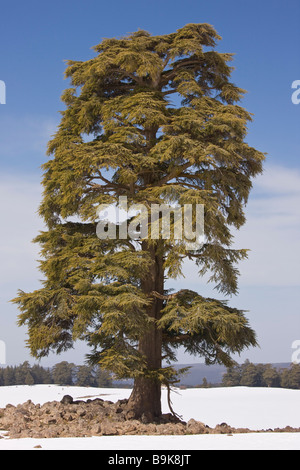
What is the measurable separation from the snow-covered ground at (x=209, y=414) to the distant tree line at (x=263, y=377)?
192 centimetres

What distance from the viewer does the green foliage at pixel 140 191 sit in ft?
39.1

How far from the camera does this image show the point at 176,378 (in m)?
12.8

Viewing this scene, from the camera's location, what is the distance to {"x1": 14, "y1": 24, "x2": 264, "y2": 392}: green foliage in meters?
11.9

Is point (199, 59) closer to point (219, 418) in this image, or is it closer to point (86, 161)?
point (86, 161)

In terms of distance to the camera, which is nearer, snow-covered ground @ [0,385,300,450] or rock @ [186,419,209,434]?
snow-covered ground @ [0,385,300,450]

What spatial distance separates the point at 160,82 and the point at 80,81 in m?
2.26

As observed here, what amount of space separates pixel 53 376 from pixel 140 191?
43.4 ft

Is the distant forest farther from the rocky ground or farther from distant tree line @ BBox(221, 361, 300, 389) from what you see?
the rocky ground

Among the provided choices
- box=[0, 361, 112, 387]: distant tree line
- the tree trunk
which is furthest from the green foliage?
box=[0, 361, 112, 387]: distant tree line

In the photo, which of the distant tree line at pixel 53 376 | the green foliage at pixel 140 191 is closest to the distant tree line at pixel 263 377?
the distant tree line at pixel 53 376

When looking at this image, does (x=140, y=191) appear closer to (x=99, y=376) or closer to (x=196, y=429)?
(x=196, y=429)

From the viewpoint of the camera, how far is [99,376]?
22219 mm

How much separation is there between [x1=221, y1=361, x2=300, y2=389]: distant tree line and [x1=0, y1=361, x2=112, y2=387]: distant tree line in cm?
539
